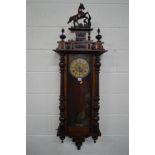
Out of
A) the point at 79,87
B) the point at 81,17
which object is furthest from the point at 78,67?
the point at 81,17

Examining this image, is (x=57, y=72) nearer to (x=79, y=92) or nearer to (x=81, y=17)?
(x=79, y=92)

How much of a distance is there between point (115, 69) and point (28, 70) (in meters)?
0.69

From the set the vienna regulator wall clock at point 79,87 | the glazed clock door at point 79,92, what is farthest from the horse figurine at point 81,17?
the glazed clock door at point 79,92

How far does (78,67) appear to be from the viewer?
2.02 m

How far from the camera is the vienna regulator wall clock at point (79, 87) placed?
199cm

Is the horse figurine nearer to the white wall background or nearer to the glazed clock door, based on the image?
the white wall background

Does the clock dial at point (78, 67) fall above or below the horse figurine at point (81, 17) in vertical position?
below

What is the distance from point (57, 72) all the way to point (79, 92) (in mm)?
237

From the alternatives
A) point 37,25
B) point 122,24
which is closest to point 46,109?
point 37,25

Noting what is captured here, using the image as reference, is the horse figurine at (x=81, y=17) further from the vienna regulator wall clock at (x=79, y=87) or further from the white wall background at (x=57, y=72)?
the white wall background at (x=57, y=72)

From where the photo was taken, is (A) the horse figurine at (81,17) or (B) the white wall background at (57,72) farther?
(B) the white wall background at (57,72)

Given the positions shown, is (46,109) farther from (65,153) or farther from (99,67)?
(99,67)

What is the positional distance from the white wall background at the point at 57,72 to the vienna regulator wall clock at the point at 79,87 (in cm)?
9

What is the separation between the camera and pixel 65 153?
208 centimetres
